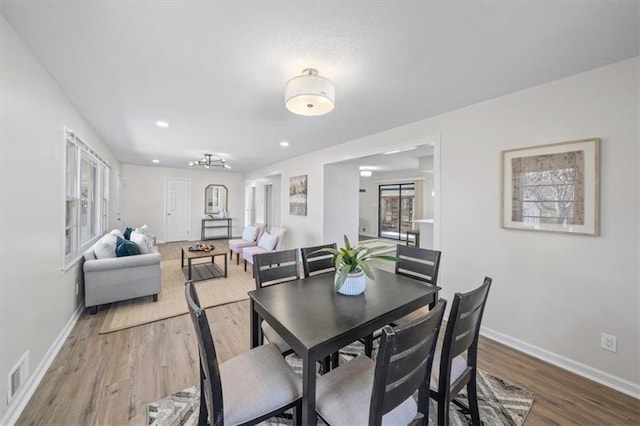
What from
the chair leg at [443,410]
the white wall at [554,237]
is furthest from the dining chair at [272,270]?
the white wall at [554,237]

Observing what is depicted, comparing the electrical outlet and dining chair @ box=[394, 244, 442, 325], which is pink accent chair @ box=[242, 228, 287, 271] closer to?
dining chair @ box=[394, 244, 442, 325]

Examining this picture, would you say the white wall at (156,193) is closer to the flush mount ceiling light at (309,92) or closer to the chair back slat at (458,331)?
the flush mount ceiling light at (309,92)

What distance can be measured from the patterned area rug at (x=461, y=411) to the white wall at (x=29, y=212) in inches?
Answer: 33.2

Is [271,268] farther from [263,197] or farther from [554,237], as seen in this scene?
[263,197]

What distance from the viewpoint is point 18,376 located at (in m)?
1.59

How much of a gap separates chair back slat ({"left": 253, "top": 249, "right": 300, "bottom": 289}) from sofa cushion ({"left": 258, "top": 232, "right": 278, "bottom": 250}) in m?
2.68

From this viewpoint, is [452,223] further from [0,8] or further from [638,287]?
[0,8]

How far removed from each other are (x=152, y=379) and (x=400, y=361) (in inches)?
77.5

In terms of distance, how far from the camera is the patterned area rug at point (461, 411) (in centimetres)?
154

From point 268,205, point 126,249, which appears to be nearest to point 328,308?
point 126,249

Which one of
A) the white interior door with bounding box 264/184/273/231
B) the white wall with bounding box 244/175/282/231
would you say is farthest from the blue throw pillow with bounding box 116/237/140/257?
the white interior door with bounding box 264/184/273/231

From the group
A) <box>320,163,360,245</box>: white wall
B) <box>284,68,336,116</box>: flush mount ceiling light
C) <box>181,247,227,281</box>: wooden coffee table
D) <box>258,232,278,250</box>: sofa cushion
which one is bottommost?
<box>181,247,227,281</box>: wooden coffee table

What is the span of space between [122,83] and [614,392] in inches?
183

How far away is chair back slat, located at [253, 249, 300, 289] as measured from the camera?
6.43ft
